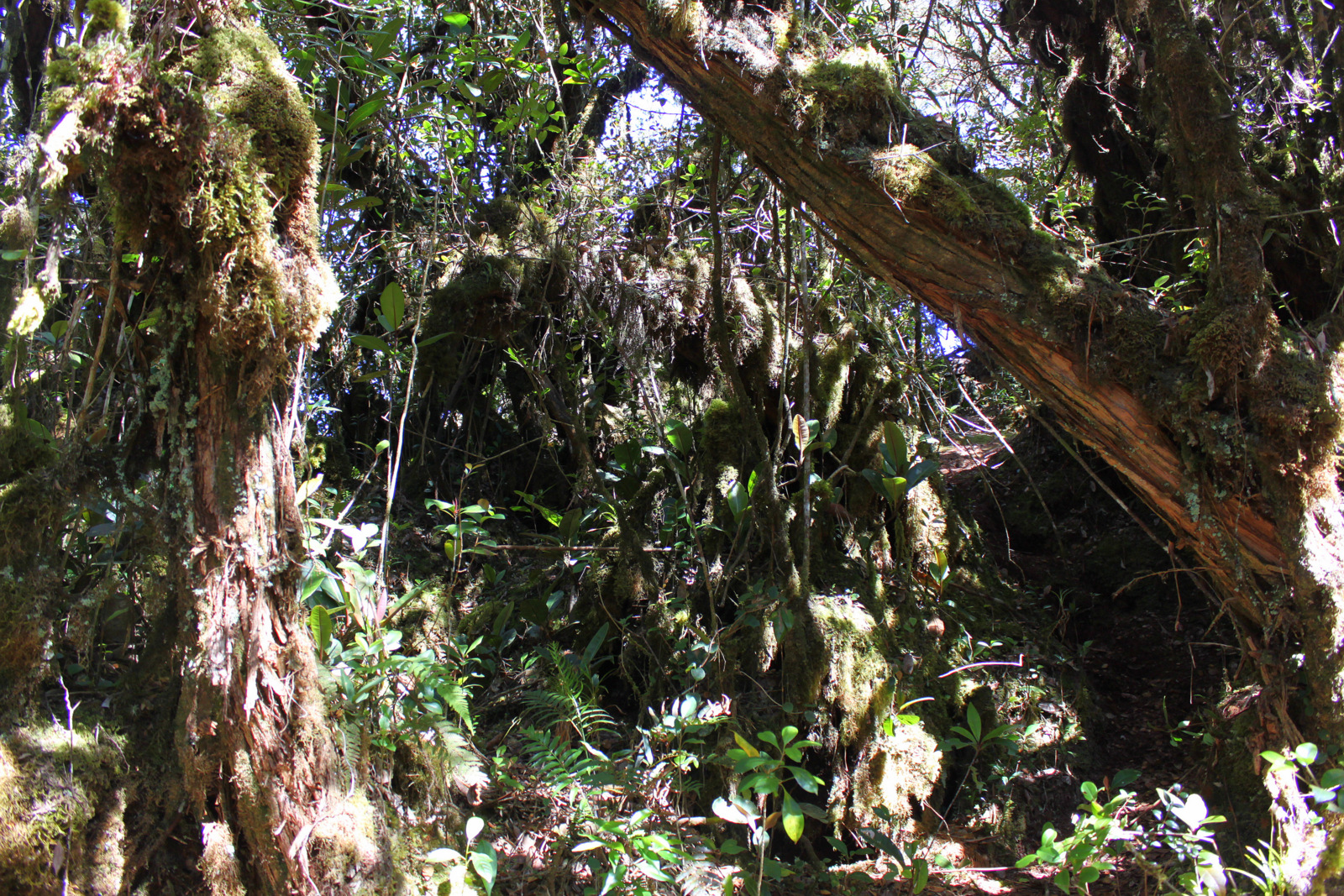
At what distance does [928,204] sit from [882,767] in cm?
235

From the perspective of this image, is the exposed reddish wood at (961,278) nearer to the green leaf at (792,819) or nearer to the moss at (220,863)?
the green leaf at (792,819)

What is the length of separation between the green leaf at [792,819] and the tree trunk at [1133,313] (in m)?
1.35

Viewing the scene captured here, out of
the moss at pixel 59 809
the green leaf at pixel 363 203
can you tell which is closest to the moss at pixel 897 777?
the moss at pixel 59 809

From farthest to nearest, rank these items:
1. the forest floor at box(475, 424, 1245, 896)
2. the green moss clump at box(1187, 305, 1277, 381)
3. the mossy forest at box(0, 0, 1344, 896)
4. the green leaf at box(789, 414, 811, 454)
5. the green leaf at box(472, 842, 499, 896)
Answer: the green leaf at box(789, 414, 811, 454) < the forest floor at box(475, 424, 1245, 896) < the green moss clump at box(1187, 305, 1277, 381) < the green leaf at box(472, 842, 499, 896) < the mossy forest at box(0, 0, 1344, 896)

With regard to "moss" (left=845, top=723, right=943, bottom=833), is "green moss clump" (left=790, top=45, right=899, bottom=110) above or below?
above

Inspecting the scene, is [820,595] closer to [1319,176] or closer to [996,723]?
[996,723]

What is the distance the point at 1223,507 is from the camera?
2.55 meters

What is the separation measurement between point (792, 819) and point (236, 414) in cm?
198

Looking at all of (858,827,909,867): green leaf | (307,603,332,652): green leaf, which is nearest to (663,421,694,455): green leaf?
(858,827,909,867): green leaf

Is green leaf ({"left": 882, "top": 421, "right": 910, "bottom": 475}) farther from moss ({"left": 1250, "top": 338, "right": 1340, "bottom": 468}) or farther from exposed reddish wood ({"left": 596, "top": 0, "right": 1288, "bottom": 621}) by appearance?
moss ({"left": 1250, "top": 338, "right": 1340, "bottom": 468})

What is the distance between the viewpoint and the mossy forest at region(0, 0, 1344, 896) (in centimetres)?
207

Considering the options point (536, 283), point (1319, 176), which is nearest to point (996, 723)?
point (1319, 176)

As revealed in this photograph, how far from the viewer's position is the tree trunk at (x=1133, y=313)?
2.46 m

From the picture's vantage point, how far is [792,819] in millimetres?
2516
